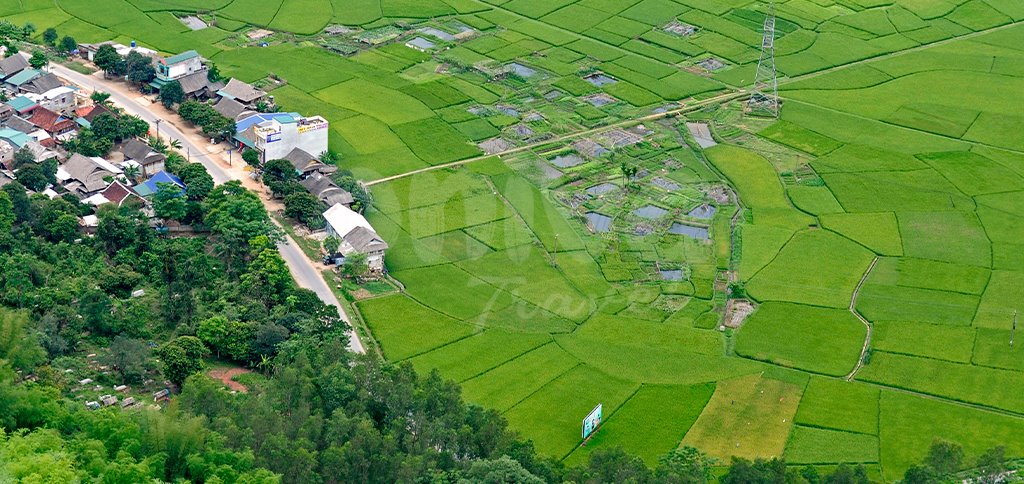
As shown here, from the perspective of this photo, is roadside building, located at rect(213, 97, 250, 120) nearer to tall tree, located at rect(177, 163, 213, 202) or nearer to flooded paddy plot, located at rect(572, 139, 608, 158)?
tall tree, located at rect(177, 163, 213, 202)

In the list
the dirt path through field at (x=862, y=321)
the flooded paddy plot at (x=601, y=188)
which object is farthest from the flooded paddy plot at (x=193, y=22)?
the dirt path through field at (x=862, y=321)

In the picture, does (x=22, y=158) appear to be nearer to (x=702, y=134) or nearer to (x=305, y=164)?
(x=305, y=164)

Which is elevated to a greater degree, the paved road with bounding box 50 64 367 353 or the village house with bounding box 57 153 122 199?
the village house with bounding box 57 153 122 199

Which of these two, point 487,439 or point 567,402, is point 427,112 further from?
point 487,439

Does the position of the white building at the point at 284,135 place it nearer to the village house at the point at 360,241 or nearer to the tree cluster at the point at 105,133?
the tree cluster at the point at 105,133

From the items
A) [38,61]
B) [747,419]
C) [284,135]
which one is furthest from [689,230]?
[38,61]

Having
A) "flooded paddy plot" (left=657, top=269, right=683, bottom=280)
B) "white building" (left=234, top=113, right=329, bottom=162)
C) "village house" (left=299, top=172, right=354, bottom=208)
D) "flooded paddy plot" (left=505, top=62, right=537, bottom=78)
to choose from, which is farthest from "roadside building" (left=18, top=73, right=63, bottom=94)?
"flooded paddy plot" (left=657, top=269, right=683, bottom=280)
